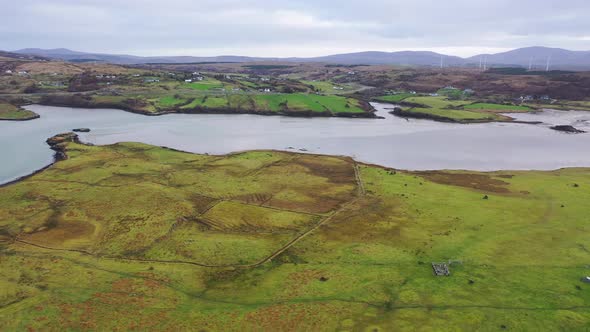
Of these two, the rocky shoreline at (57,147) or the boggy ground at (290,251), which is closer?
the boggy ground at (290,251)

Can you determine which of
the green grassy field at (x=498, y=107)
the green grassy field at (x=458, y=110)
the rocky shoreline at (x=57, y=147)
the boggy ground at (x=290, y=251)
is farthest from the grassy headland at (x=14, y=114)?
the green grassy field at (x=498, y=107)

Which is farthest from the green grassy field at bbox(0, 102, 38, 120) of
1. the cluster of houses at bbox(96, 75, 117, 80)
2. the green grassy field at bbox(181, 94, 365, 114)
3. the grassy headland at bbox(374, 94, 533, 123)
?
the grassy headland at bbox(374, 94, 533, 123)

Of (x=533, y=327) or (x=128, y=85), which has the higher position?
(x=128, y=85)

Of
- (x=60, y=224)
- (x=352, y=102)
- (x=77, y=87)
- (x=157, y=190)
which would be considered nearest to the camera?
(x=60, y=224)

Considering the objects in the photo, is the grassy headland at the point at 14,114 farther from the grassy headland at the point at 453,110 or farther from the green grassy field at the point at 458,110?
the green grassy field at the point at 458,110

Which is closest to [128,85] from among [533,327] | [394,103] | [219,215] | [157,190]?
[394,103]

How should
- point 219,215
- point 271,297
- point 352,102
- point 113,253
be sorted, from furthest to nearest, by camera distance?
point 352,102 < point 219,215 < point 113,253 < point 271,297

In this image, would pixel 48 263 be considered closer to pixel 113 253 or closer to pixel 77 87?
pixel 113 253
